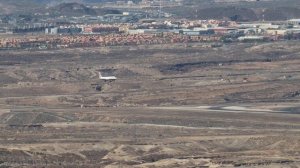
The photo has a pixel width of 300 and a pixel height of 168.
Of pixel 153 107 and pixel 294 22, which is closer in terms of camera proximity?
pixel 153 107

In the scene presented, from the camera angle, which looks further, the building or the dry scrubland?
the building

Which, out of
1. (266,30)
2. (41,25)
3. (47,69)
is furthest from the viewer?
(41,25)

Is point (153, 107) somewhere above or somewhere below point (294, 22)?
above

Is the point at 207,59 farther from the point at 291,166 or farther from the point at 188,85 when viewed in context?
the point at 291,166

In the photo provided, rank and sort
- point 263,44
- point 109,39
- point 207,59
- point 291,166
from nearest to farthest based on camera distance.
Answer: point 291,166
point 207,59
point 263,44
point 109,39

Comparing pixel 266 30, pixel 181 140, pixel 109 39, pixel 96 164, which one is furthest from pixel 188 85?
pixel 266 30

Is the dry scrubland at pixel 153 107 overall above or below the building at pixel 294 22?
above

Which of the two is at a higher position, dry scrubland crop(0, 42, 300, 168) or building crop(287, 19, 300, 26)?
dry scrubland crop(0, 42, 300, 168)

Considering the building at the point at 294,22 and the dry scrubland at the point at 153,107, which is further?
the building at the point at 294,22
